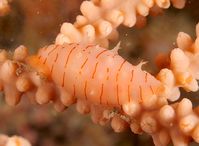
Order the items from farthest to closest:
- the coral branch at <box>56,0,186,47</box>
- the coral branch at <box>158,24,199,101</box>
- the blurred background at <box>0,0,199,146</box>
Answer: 1. the blurred background at <box>0,0,199,146</box>
2. the coral branch at <box>56,0,186,47</box>
3. the coral branch at <box>158,24,199,101</box>

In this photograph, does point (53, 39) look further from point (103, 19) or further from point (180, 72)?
point (180, 72)

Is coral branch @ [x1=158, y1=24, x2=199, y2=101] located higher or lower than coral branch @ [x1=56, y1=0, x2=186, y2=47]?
lower

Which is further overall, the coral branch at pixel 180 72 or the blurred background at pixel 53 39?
the blurred background at pixel 53 39

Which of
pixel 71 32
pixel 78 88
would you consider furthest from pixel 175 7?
pixel 78 88

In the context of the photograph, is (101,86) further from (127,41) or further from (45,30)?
(45,30)

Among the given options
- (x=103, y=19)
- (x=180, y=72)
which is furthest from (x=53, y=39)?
(x=180, y=72)

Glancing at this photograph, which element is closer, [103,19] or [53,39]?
[103,19]

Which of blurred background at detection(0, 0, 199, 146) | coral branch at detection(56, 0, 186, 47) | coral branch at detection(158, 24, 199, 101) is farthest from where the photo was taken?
blurred background at detection(0, 0, 199, 146)

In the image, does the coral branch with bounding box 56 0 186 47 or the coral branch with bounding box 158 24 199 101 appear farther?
the coral branch with bounding box 56 0 186 47

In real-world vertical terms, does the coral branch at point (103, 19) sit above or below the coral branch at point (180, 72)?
above
